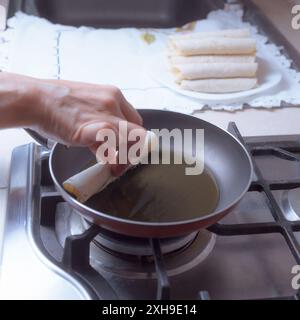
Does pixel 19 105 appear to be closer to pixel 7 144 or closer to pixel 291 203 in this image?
pixel 7 144

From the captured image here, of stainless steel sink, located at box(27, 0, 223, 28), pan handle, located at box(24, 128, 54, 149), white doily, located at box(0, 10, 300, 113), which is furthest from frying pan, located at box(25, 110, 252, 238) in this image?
stainless steel sink, located at box(27, 0, 223, 28)

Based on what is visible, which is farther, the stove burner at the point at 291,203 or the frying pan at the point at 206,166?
the stove burner at the point at 291,203

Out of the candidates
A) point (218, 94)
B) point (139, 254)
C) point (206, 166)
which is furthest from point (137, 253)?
point (218, 94)

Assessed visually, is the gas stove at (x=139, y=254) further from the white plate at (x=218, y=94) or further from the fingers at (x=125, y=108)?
the white plate at (x=218, y=94)

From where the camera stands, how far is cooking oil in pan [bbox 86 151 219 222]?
0.51 m

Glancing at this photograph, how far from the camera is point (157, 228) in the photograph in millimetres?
421

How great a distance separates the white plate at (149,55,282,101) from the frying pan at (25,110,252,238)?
20 centimetres

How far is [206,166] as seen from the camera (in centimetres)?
60

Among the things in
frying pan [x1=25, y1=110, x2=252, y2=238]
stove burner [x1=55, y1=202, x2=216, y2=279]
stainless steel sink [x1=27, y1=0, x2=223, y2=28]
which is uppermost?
stainless steel sink [x1=27, y1=0, x2=223, y2=28]

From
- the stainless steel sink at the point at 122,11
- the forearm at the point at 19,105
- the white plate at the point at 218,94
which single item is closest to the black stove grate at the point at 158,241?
the forearm at the point at 19,105

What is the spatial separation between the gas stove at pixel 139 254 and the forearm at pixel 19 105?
0.09 meters

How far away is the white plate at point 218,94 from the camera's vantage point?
2.69 ft

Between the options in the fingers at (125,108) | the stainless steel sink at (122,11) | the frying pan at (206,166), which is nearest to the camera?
the frying pan at (206,166)

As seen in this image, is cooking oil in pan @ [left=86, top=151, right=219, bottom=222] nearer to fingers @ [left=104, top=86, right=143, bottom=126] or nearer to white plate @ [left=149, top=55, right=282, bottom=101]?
fingers @ [left=104, top=86, right=143, bottom=126]
